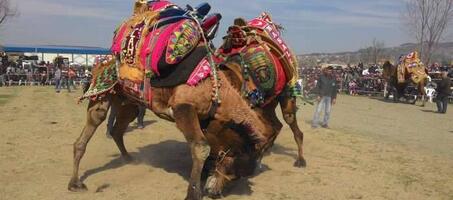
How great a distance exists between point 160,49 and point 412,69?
19.7 m

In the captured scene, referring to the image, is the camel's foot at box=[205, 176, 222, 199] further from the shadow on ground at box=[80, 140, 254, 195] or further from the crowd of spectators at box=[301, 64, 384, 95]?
the crowd of spectators at box=[301, 64, 384, 95]

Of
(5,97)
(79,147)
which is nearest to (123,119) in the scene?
(79,147)

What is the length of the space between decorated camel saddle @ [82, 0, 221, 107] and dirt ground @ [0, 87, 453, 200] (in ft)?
4.25

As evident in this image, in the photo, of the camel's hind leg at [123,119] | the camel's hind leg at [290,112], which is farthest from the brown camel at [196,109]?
the camel's hind leg at [290,112]

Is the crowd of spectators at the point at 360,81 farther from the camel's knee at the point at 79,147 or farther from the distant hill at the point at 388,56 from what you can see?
the camel's knee at the point at 79,147

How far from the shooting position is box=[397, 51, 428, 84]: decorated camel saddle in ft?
75.2

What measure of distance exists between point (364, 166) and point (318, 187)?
1.79 metres

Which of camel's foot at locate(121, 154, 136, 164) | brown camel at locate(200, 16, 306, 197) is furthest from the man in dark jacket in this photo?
camel's foot at locate(121, 154, 136, 164)

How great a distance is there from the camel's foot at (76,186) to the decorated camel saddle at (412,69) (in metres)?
19.6

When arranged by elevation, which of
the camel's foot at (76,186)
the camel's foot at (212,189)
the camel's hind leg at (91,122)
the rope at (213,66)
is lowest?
the camel's foot at (76,186)

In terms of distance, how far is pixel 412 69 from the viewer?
23.2 meters

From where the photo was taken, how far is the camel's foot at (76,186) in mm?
6336

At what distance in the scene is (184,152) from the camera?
8.97 metres

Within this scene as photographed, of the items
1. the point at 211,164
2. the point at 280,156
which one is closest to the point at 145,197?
the point at 211,164
